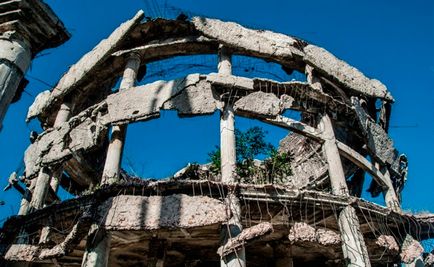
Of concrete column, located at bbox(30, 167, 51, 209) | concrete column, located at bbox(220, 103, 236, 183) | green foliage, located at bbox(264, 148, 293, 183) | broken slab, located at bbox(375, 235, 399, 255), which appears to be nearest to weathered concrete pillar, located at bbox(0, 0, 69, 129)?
concrete column, located at bbox(220, 103, 236, 183)

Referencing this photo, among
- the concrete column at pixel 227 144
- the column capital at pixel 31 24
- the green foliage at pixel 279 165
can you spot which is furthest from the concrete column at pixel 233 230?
the green foliage at pixel 279 165

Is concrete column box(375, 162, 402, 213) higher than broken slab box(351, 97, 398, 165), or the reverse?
broken slab box(351, 97, 398, 165)

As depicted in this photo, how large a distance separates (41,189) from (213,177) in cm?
523

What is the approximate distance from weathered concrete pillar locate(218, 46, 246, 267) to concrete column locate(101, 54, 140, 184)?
2751 mm

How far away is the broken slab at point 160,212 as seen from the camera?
774 centimetres

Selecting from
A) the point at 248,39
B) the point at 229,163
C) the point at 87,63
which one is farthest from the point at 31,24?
the point at 87,63

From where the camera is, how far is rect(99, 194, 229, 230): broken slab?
25.4 ft

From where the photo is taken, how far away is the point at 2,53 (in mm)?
4039

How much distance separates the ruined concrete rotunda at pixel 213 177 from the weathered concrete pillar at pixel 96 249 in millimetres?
24

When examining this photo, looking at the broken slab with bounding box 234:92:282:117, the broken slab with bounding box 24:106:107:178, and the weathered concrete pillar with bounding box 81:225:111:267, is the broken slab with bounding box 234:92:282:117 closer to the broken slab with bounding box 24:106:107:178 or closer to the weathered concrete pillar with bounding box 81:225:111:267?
the broken slab with bounding box 24:106:107:178

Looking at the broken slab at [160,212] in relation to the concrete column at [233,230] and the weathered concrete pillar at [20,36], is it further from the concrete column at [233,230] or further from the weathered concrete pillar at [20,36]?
the weathered concrete pillar at [20,36]

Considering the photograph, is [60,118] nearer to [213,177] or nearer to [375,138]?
[213,177]

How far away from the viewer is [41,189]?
10.8 m

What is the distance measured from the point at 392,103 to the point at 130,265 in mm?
10454
